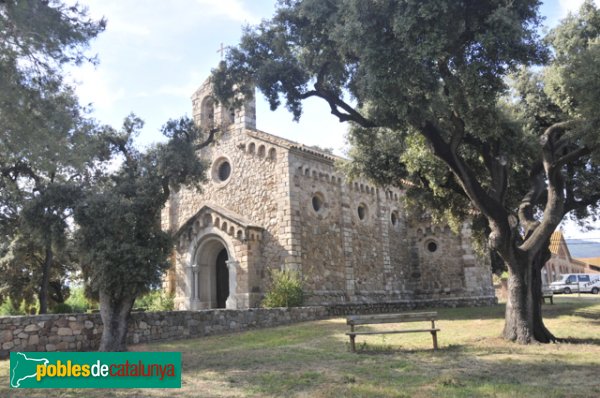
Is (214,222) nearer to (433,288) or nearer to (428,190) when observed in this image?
(428,190)

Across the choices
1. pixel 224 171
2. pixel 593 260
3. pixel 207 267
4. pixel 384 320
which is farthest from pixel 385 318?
pixel 593 260

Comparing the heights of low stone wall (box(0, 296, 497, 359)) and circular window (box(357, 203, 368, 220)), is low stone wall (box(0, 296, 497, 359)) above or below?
below

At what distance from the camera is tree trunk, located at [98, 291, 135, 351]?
39.1ft

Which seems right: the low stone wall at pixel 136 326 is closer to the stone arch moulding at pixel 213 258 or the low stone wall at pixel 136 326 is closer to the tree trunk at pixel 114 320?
the tree trunk at pixel 114 320

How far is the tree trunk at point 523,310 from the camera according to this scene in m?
11.1

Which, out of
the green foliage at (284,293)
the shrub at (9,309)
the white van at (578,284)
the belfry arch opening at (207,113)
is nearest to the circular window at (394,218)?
the green foliage at (284,293)

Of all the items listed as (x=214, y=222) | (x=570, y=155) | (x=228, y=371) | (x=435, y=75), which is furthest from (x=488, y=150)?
(x=214, y=222)

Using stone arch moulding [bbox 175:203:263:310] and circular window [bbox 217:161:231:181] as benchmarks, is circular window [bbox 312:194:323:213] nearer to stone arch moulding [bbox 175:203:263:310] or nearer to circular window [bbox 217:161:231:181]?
stone arch moulding [bbox 175:203:263:310]

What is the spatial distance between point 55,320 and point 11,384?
16.2 feet

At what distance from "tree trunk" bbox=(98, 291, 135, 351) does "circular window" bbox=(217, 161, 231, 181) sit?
37.4 ft

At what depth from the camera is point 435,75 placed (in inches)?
382

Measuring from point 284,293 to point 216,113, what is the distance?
9203mm

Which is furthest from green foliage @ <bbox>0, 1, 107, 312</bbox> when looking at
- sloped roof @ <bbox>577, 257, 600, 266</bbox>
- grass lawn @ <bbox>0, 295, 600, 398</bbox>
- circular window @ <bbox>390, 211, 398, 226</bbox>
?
sloped roof @ <bbox>577, 257, 600, 266</bbox>

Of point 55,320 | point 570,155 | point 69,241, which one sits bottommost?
point 55,320
